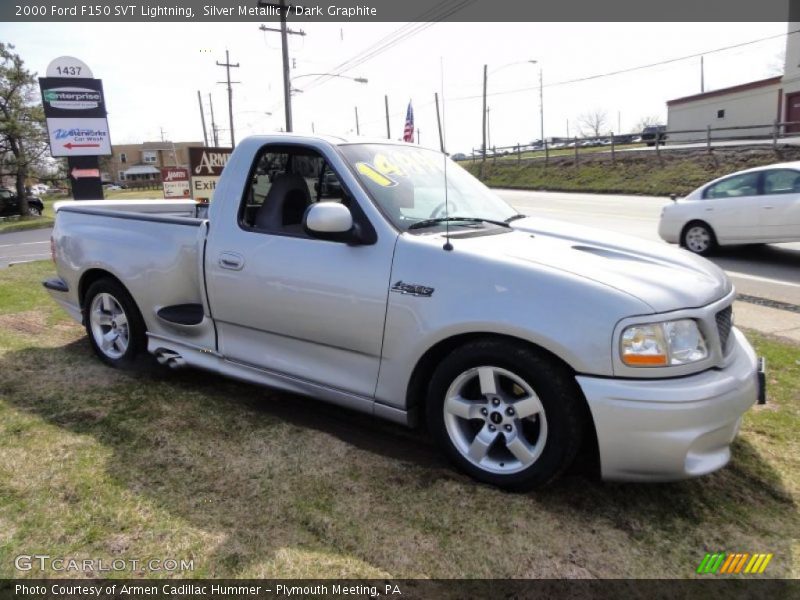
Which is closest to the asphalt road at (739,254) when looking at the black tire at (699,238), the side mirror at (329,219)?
the black tire at (699,238)

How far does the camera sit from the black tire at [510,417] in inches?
105

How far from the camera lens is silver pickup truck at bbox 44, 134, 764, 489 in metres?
2.60

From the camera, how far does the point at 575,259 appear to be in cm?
294

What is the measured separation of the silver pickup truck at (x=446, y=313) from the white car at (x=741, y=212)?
7.28m

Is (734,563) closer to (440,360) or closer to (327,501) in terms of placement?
(440,360)

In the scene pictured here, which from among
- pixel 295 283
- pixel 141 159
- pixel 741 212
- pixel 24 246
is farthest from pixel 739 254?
pixel 141 159

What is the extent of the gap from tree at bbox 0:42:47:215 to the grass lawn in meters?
36.0

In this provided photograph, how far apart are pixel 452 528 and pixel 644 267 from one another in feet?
5.10

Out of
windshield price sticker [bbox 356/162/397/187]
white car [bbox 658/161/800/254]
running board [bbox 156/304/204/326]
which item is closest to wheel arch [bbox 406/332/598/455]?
windshield price sticker [bbox 356/162/397/187]

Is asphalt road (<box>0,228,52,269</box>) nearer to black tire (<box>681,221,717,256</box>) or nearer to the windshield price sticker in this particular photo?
the windshield price sticker

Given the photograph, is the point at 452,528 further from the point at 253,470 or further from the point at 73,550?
the point at 73,550

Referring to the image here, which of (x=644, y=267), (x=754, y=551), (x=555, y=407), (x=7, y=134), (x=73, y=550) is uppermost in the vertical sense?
(x=7, y=134)

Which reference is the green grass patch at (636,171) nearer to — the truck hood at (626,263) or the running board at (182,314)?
the truck hood at (626,263)

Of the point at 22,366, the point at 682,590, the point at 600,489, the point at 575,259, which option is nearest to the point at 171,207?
the point at 22,366
